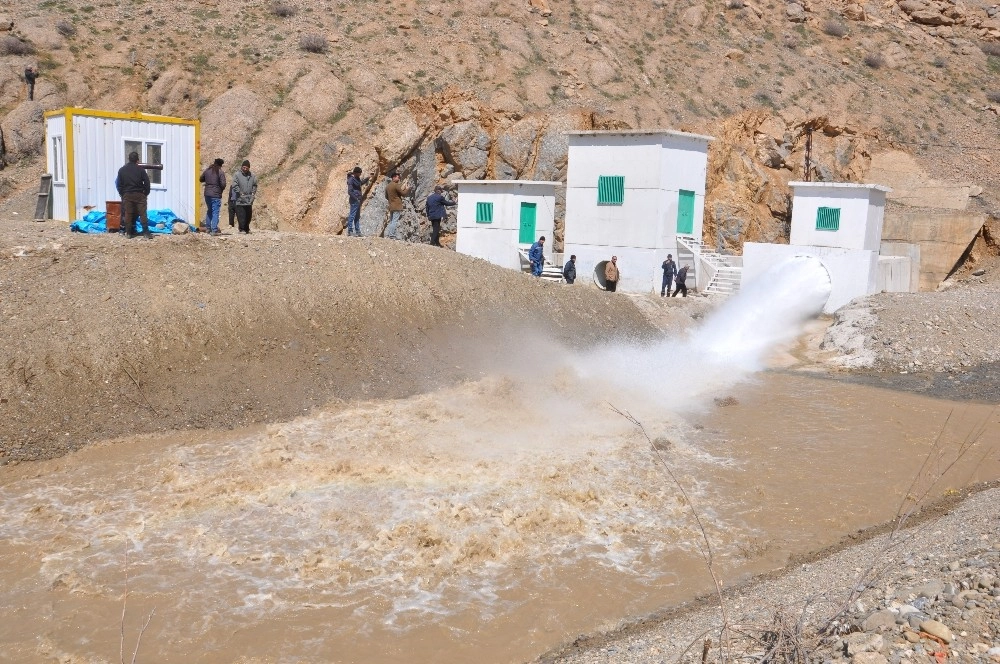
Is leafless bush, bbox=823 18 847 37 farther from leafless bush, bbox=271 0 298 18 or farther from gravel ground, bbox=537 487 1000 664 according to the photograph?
gravel ground, bbox=537 487 1000 664

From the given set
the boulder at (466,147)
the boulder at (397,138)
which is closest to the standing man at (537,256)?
the boulder at (466,147)

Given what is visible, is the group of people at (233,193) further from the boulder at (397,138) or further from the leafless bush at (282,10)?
the leafless bush at (282,10)

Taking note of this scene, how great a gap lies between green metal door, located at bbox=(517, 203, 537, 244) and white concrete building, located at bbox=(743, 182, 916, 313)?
252 inches

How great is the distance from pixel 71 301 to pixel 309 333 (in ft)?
11.8

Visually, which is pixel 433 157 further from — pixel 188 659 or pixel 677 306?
pixel 188 659

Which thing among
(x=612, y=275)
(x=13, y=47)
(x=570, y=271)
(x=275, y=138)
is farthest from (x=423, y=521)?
(x=13, y=47)

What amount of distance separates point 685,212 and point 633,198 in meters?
1.75

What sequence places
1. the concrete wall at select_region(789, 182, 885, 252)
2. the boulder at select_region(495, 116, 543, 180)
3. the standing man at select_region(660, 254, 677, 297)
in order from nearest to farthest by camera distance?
the standing man at select_region(660, 254, 677, 297), the concrete wall at select_region(789, 182, 885, 252), the boulder at select_region(495, 116, 543, 180)

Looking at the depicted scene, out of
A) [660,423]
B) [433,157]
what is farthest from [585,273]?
[660,423]

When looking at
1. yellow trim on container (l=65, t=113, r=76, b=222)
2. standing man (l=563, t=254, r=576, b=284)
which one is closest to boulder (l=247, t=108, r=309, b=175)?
standing man (l=563, t=254, r=576, b=284)

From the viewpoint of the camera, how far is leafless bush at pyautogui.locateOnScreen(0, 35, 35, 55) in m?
31.6

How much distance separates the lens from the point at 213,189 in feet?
56.4

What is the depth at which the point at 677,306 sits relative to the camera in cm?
2236

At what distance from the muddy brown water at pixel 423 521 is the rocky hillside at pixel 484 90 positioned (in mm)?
17538
